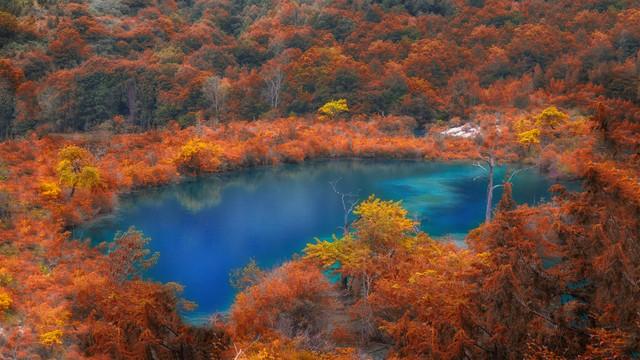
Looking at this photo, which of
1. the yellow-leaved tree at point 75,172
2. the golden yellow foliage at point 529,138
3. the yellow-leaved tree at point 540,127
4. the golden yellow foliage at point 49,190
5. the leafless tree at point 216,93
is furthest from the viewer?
the leafless tree at point 216,93

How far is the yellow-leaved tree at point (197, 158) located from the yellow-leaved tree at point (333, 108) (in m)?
16.5

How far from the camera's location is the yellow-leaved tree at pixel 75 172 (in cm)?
3136

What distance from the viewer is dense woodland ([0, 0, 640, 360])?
12.8 meters

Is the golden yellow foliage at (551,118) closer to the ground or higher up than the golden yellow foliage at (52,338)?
closer to the ground

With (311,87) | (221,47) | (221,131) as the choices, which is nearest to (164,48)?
(221,47)

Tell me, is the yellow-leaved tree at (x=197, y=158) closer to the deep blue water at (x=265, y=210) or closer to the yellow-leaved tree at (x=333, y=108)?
the deep blue water at (x=265, y=210)

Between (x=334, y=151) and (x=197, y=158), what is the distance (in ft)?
42.1

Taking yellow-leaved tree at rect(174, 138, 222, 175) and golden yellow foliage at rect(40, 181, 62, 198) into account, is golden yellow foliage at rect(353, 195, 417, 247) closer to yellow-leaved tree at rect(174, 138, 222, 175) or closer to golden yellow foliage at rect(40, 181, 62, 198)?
golden yellow foliage at rect(40, 181, 62, 198)

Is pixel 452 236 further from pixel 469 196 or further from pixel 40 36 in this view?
pixel 40 36

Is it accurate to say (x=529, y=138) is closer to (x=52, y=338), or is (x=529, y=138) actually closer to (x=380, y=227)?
(x=380, y=227)

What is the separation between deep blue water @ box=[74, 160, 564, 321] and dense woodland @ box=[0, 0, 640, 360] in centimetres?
141

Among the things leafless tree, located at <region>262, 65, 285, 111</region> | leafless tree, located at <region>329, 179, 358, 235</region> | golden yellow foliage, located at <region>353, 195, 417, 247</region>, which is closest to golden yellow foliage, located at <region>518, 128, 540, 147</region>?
leafless tree, located at <region>329, 179, 358, 235</region>

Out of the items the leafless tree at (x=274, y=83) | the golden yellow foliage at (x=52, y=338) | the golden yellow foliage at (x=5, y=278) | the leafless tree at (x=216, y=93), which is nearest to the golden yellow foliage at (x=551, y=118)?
the leafless tree at (x=274, y=83)

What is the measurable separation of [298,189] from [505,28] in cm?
3945
